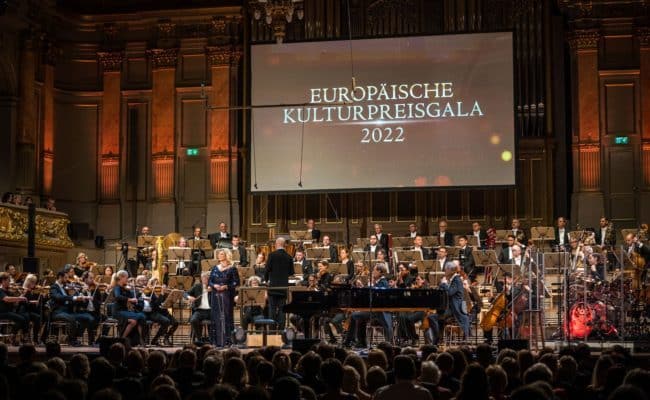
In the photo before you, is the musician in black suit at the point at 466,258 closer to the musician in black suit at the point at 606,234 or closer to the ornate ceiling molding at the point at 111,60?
the musician in black suit at the point at 606,234

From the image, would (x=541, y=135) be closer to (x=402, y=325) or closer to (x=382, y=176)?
(x=382, y=176)

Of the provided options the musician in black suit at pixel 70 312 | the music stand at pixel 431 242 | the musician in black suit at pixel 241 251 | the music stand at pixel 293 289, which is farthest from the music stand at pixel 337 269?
the musician in black suit at pixel 70 312

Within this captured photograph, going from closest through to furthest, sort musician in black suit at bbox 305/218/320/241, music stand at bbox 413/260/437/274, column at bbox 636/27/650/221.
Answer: music stand at bbox 413/260/437/274
musician in black suit at bbox 305/218/320/241
column at bbox 636/27/650/221

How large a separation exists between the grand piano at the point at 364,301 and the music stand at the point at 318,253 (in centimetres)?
417

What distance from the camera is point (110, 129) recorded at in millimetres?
23031

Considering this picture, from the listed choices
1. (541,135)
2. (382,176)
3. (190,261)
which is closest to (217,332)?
(190,261)

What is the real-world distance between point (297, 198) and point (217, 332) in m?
7.93

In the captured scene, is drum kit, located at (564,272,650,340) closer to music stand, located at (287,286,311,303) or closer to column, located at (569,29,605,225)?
music stand, located at (287,286,311,303)

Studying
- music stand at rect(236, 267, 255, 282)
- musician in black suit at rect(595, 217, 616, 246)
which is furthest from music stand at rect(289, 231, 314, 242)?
musician in black suit at rect(595, 217, 616, 246)

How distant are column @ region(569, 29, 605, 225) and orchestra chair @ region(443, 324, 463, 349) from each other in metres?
6.21

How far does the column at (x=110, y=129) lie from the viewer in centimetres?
2294

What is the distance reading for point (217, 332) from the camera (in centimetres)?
1462

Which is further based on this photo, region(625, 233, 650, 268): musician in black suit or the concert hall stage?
region(625, 233, 650, 268): musician in black suit

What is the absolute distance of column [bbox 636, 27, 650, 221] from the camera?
2056 centimetres
